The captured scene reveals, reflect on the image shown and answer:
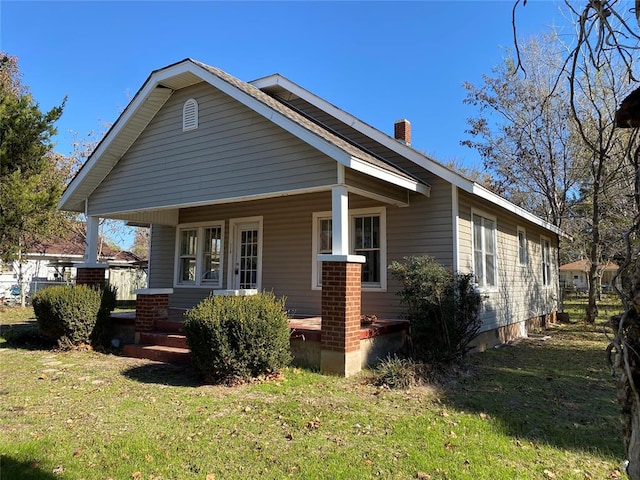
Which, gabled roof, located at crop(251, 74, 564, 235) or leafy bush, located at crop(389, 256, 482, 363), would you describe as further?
gabled roof, located at crop(251, 74, 564, 235)

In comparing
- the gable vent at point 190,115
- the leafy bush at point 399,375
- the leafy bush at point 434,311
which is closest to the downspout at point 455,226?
the leafy bush at point 434,311

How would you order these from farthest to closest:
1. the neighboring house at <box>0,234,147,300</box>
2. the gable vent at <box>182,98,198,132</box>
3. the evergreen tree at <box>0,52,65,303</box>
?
the neighboring house at <box>0,234,147,300</box> < the evergreen tree at <box>0,52,65,303</box> < the gable vent at <box>182,98,198,132</box>

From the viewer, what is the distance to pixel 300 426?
442cm

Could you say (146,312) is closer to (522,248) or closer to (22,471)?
(22,471)

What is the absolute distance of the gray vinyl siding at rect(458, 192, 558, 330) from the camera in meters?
8.60

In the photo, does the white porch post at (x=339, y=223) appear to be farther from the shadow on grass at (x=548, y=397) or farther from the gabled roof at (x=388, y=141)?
the shadow on grass at (x=548, y=397)

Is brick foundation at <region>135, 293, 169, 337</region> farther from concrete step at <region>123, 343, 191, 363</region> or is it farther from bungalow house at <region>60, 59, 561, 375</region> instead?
concrete step at <region>123, 343, 191, 363</region>

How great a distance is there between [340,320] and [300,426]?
2090 mm

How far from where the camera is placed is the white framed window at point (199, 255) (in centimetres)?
1127

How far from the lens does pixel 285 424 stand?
4473mm

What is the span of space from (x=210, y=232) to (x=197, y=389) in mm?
6342

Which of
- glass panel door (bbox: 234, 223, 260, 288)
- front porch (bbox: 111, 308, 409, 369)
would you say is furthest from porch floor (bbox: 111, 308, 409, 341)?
glass panel door (bbox: 234, 223, 260, 288)

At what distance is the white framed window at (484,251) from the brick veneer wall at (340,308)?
3.60 metres

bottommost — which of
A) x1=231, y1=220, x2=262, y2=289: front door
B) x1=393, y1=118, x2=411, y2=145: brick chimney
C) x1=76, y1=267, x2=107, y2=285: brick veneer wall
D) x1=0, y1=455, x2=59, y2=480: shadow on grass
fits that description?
x1=0, y1=455, x2=59, y2=480: shadow on grass
